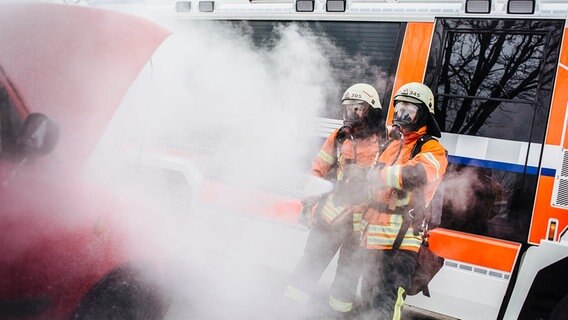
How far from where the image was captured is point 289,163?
3812mm

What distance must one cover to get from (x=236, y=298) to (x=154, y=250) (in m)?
1.72

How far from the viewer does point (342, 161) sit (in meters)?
3.37

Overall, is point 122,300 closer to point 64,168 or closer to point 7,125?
point 64,168

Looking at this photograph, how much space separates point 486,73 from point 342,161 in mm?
1252

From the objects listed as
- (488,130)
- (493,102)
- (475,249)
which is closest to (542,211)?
(475,249)

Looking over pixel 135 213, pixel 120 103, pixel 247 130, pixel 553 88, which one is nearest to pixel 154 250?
pixel 135 213

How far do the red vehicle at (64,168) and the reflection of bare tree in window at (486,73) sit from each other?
2195 millimetres

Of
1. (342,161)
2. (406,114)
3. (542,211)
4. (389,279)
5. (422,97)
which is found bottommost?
(389,279)

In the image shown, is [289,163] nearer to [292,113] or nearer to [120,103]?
[292,113]

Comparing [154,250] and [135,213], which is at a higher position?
[135,213]

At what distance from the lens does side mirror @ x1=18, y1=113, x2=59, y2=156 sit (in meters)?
1.80

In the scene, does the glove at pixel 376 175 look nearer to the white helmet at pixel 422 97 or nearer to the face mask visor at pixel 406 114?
the face mask visor at pixel 406 114

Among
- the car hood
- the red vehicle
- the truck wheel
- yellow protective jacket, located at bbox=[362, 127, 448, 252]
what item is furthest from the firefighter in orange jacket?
the car hood

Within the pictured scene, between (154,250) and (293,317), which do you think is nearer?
(154,250)
